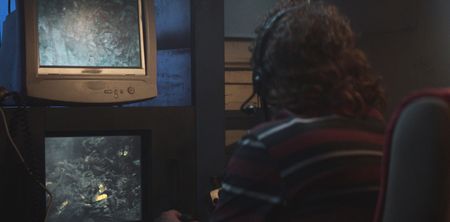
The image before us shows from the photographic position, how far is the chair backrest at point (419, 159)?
742 millimetres

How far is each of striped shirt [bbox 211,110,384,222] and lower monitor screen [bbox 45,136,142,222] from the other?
83cm

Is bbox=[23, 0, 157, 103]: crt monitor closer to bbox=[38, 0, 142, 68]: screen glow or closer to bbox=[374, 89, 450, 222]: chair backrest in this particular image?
bbox=[38, 0, 142, 68]: screen glow

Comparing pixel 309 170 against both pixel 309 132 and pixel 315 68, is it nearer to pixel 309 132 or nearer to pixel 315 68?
pixel 309 132

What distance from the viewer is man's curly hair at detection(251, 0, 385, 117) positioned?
0.90 m

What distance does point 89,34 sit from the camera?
1604mm

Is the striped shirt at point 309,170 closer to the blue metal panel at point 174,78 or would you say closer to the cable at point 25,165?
the cable at point 25,165

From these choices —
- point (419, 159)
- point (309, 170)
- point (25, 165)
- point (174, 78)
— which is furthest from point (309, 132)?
point (174, 78)

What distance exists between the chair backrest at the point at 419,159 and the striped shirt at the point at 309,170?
0.22ft

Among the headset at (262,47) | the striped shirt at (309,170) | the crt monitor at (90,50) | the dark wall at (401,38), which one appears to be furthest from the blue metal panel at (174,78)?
the striped shirt at (309,170)

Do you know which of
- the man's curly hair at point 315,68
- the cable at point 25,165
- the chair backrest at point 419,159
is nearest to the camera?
the chair backrest at point 419,159

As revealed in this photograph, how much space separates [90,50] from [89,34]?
0.05m

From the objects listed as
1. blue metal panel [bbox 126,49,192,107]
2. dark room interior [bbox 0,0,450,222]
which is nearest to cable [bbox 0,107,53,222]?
dark room interior [bbox 0,0,450,222]

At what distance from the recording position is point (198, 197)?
181 cm

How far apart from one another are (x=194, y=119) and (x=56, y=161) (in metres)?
0.44
